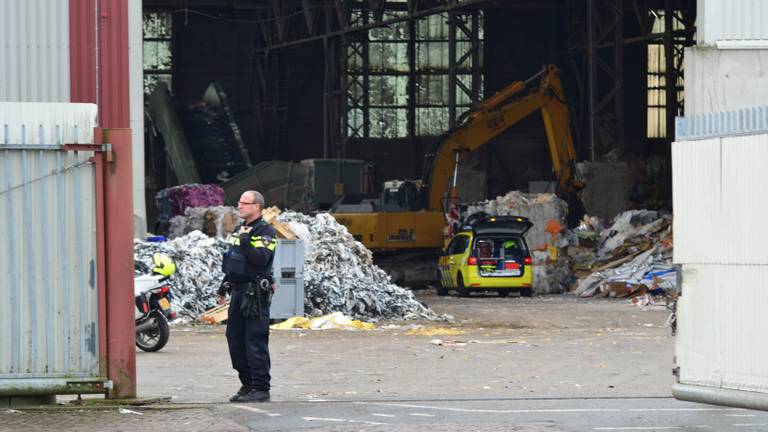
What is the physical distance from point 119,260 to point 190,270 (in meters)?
13.8

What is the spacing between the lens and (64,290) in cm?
1201

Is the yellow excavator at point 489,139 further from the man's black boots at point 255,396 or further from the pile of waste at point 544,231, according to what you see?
the man's black boots at point 255,396

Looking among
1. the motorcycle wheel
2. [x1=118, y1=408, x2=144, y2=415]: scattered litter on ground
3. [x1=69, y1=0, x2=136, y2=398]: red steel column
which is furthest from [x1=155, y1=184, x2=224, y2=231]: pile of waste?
[x1=118, y1=408, x2=144, y2=415]: scattered litter on ground

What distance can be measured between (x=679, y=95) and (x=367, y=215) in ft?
59.5

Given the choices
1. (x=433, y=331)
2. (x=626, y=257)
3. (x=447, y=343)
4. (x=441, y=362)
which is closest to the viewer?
(x=441, y=362)

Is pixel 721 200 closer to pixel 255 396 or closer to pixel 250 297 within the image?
pixel 250 297

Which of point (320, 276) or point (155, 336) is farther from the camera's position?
point (320, 276)

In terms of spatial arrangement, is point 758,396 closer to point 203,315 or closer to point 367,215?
point 203,315

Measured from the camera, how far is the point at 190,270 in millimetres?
25922

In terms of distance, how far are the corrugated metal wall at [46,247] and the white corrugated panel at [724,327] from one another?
15.6ft

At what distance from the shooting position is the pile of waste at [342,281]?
25.7m

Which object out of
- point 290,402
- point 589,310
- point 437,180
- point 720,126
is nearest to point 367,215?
point 437,180

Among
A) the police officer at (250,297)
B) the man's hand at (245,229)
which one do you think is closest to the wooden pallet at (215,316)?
the police officer at (250,297)

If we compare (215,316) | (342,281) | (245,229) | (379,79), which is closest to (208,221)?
(342,281)
